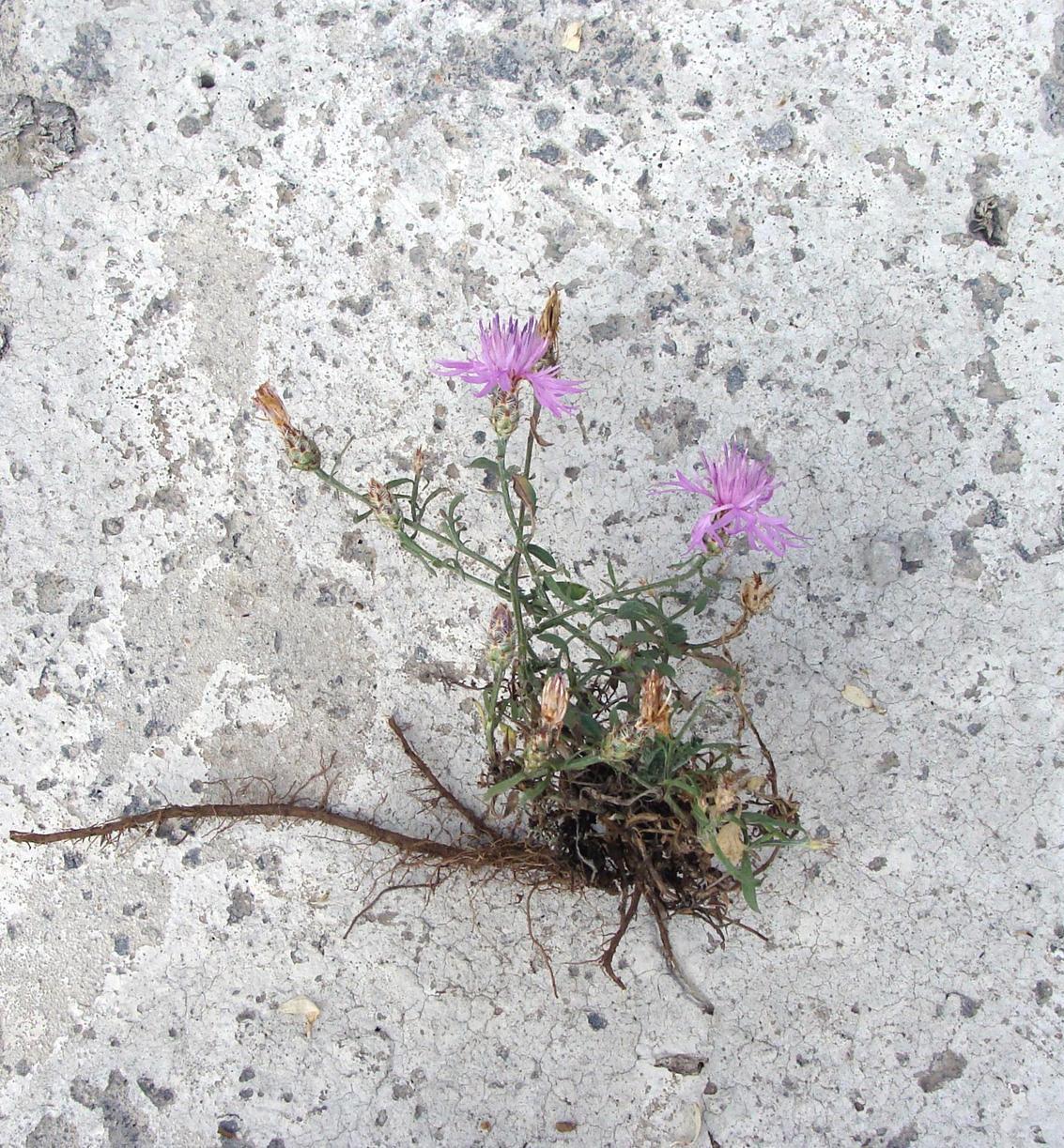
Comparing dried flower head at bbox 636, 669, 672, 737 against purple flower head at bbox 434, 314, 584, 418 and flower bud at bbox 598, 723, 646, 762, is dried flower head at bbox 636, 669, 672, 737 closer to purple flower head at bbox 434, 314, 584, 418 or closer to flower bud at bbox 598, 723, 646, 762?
flower bud at bbox 598, 723, 646, 762

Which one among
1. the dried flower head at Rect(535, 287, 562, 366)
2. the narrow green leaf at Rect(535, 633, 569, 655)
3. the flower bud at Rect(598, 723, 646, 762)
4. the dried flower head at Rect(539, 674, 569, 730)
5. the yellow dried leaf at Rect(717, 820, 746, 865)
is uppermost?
the dried flower head at Rect(535, 287, 562, 366)

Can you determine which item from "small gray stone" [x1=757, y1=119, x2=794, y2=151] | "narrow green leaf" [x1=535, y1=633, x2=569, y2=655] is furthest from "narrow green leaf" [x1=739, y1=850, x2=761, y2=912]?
"small gray stone" [x1=757, y1=119, x2=794, y2=151]

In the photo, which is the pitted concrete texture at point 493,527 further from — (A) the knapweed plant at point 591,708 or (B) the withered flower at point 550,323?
(B) the withered flower at point 550,323

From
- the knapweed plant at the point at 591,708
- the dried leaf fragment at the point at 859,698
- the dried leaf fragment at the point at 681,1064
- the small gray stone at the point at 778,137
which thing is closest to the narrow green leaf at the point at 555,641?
the knapweed plant at the point at 591,708

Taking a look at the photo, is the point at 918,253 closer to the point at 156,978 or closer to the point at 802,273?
the point at 802,273

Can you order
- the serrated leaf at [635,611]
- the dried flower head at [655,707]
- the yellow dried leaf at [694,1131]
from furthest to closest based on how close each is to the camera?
1. the yellow dried leaf at [694,1131]
2. the serrated leaf at [635,611]
3. the dried flower head at [655,707]

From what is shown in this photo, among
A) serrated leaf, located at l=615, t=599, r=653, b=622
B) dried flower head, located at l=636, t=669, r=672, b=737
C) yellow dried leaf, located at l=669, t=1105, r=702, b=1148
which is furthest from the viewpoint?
yellow dried leaf, located at l=669, t=1105, r=702, b=1148
